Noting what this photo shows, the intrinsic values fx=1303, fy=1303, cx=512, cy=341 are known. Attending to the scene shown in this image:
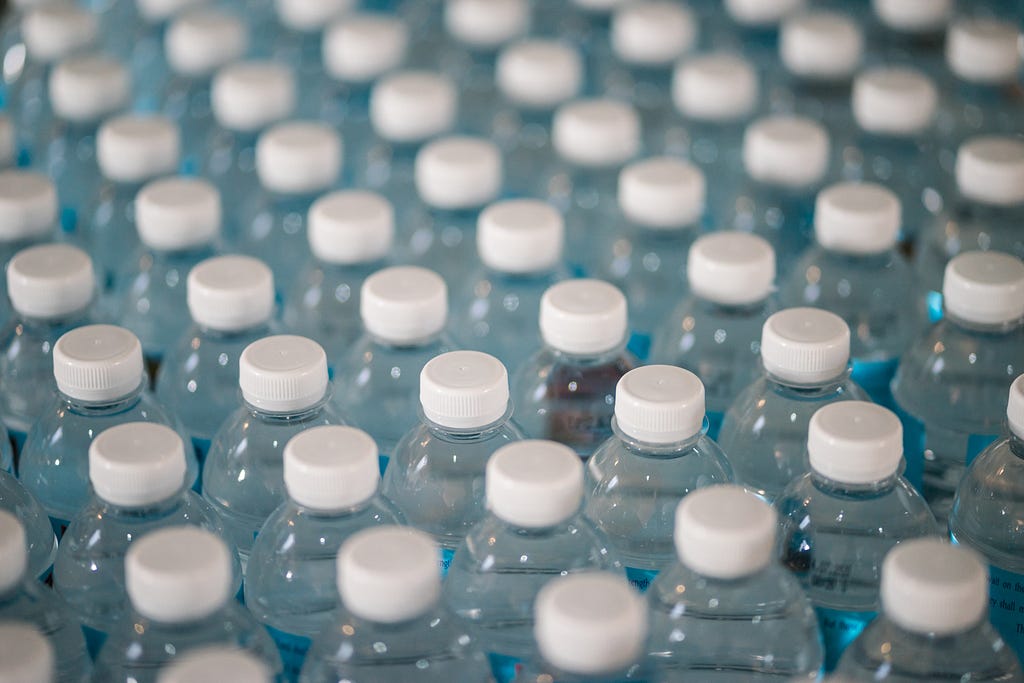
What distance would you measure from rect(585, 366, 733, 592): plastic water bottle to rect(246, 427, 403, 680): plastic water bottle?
0.64ft

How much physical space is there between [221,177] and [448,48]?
488 millimetres

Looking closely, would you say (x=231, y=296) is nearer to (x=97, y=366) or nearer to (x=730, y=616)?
(x=97, y=366)

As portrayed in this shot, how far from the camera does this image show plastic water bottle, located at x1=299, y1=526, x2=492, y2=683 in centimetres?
92

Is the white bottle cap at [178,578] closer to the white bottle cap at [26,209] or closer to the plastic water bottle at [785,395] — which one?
the plastic water bottle at [785,395]

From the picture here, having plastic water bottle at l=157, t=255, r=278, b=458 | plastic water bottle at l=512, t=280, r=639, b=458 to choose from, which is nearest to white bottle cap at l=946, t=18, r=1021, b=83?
plastic water bottle at l=512, t=280, r=639, b=458

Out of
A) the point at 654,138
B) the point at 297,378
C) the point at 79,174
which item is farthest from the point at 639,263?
the point at 79,174

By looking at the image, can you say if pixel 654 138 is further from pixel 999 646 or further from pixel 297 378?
pixel 999 646

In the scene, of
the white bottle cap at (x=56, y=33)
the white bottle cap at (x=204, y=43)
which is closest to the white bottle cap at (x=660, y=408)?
the white bottle cap at (x=204, y=43)

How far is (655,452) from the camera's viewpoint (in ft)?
3.78

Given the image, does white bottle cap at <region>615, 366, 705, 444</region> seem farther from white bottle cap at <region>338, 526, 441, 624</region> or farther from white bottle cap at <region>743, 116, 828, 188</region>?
white bottle cap at <region>743, 116, 828, 188</region>

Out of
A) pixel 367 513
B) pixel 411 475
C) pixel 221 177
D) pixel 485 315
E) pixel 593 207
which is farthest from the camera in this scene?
pixel 221 177

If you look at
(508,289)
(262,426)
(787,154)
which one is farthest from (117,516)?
(787,154)

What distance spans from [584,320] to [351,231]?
346mm

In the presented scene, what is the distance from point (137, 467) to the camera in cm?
105
